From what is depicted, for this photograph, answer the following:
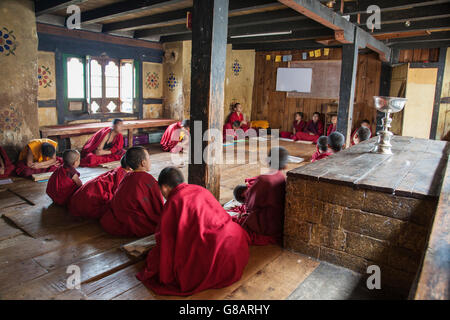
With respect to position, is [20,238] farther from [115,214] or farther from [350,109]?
[350,109]

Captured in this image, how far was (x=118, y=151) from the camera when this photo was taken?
253 inches

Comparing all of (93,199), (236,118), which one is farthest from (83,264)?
(236,118)

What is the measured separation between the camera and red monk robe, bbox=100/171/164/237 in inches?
125

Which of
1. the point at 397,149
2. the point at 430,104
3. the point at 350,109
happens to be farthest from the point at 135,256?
the point at 430,104

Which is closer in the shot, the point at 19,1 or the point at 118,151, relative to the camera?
the point at 19,1

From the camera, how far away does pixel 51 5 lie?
5.29 metres

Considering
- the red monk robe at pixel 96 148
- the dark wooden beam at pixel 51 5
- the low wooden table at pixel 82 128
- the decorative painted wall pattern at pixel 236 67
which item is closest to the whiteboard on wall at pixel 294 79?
the decorative painted wall pattern at pixel 236 67

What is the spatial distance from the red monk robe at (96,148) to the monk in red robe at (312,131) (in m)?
5.13

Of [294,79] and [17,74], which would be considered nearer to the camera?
[17,74]

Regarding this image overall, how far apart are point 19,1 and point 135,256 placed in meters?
5.01

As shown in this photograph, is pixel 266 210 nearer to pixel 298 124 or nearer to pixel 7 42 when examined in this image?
pixel 7 42

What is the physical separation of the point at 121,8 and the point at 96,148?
2476mm

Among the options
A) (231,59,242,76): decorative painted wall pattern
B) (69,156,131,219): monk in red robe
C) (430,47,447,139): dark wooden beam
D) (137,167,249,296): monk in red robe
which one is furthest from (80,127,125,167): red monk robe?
(430,47,447,139): dark wooden beam

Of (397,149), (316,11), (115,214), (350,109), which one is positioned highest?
(316,11)
